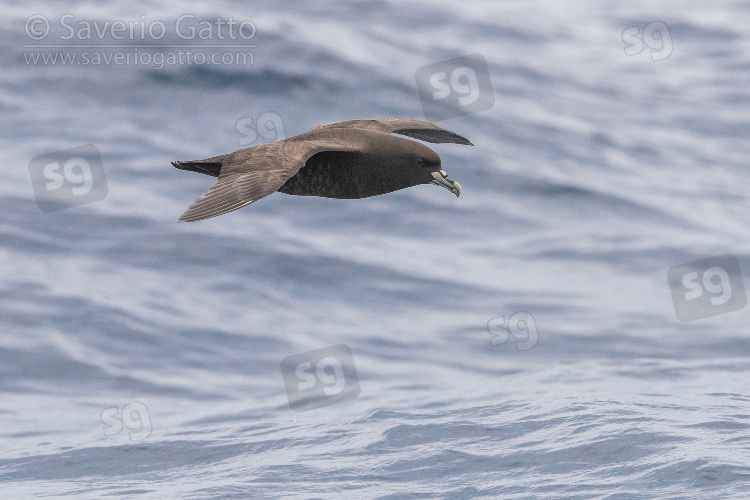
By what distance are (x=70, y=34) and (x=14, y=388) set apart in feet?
27.9

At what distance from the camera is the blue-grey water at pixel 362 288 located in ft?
47.4

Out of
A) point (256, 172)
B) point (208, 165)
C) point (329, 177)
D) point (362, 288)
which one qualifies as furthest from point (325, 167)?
point (362, 288)

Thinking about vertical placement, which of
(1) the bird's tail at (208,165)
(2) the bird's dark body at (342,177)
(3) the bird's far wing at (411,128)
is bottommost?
(2) the bird's dark body at (342,177)

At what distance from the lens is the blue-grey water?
14453 mm

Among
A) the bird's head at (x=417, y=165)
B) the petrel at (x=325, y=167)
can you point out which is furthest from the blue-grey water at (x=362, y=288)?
the petrel at (x=325, y=167)

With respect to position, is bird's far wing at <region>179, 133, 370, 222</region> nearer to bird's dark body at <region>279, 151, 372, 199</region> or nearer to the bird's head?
bird's dark body at <region>279, 151, 372, 199</region>

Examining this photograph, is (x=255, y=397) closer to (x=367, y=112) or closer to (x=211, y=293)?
(x=211, y=293)

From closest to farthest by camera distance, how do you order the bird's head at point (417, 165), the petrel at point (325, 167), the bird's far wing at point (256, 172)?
the bird's far wing at point (256, 172) → the petrel at point (325, 167) → the bird's head at point (417, 165)

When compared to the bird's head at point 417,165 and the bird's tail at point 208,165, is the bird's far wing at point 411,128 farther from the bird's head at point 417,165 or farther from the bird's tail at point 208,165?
the bird's tail at point 208,165

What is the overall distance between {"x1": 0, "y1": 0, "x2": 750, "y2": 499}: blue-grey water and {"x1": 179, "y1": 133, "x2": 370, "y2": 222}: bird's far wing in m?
6.75

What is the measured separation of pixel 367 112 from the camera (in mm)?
20453

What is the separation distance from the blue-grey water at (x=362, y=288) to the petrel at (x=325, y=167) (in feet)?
20.6

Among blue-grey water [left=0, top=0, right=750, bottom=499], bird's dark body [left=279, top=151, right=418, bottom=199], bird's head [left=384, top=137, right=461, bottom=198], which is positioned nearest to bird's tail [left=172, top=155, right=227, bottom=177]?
bird's dark body [left=279, top=151, right=418, bottom=199]

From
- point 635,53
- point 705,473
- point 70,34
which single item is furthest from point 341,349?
point 635,53
